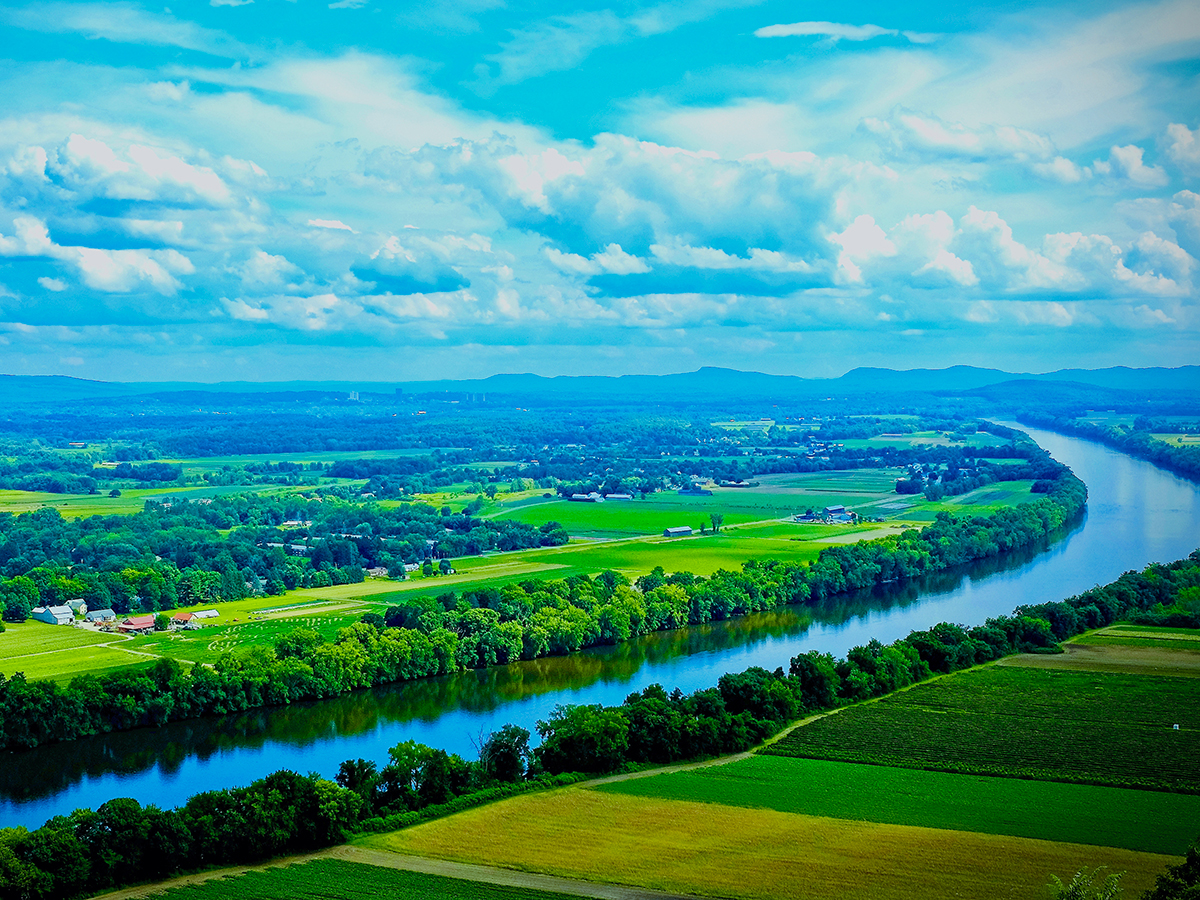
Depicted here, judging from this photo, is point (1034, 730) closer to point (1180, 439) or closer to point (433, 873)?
point (433, 873)

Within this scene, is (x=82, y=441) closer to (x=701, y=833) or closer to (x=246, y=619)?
(x=246, y=619)

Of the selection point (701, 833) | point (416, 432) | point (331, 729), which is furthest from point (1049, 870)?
point (416, 432)

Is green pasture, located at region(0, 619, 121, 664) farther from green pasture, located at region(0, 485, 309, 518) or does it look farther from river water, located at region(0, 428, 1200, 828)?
green pasture, located at region(0, 485, 309, 518)

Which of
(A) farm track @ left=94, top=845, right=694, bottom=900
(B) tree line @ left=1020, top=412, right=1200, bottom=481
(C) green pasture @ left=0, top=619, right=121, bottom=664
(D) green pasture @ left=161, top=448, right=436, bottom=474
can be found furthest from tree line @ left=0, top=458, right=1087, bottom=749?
(D) green pasture @ left=161, top=448, right=436, bottom=474

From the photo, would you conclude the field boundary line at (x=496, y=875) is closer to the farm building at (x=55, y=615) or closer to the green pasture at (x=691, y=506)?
the farm building at (x=55, y=615)

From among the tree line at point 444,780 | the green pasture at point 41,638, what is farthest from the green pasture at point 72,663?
the tree line at point 444,780

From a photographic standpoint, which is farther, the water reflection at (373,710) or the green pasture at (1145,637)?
the green pasture at (1145,637)
